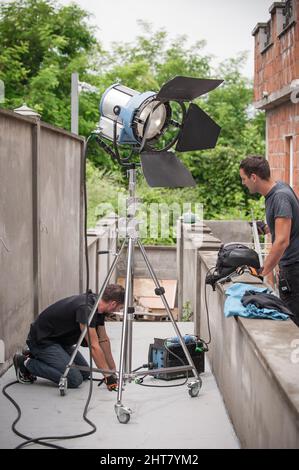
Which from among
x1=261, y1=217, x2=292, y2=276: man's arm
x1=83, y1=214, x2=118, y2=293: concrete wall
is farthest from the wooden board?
x1=261, y1=217, x2=292, y2=276: man's arm

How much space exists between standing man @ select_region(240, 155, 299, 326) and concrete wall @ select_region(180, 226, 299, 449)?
0.34m

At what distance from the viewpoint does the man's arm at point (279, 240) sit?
5.65m

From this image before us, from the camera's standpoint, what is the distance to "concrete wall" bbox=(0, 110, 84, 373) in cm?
645

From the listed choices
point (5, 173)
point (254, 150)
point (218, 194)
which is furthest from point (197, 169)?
point (5, 173)

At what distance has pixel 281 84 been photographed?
12516 millimetres

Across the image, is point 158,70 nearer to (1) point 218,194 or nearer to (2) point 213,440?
(1) point 218,194

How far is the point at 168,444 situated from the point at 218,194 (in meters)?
19.5

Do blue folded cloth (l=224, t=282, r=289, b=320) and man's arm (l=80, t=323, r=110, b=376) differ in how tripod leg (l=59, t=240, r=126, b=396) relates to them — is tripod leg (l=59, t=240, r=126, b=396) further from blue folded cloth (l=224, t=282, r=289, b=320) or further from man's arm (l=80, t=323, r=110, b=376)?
blue folded cloth (l=224, t=282, r=289, b=320)

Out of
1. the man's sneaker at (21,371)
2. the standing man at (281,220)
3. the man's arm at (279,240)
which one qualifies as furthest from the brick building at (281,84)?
the man's sneaker at (21,371)

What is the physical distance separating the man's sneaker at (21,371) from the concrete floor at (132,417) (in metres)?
0.06

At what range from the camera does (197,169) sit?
985 inches

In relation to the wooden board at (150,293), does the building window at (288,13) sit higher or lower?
higher

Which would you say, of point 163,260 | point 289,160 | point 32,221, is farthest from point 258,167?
point 163,260

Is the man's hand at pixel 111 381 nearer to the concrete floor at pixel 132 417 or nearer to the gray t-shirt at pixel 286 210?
the concrete floor at pixel 132 417
